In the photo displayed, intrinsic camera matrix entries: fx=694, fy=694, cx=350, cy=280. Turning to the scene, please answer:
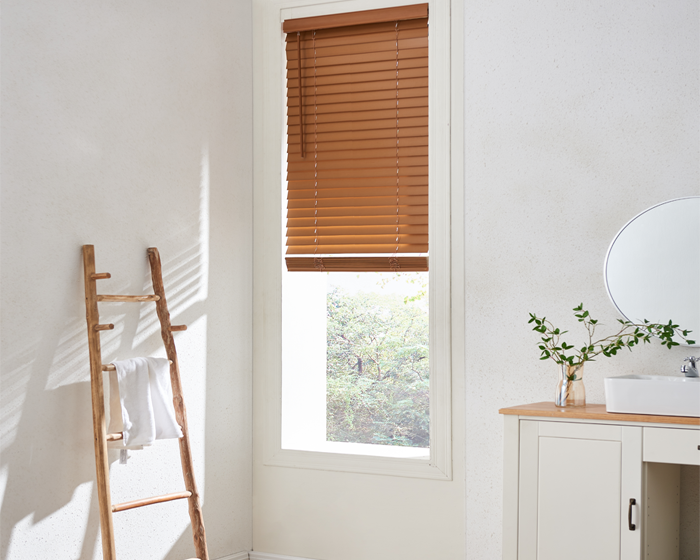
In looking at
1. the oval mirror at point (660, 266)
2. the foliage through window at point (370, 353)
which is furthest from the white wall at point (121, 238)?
the oval mirror at point (660, 266)

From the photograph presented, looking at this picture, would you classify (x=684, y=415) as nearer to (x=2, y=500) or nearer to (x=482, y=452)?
(x=482, y=452)

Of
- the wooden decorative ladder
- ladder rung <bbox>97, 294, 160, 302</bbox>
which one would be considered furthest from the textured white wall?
ladder rung <bbox>97, 294, 160, 302</bbox>

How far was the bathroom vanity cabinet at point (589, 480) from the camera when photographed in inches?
77.0

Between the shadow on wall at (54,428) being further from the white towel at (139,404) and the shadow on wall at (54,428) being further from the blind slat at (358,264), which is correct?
the blind slat at (358,264)

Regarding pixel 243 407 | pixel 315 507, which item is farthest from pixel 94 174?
pixel 315 507

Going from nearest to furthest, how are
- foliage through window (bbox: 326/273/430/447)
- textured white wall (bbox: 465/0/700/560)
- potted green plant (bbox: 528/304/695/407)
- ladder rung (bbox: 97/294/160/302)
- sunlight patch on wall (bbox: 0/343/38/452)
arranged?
1. sunlight patch on wall (bbox: 0/343/38/452)
2. ladder rung (bbox: 97/294/160/302)
3. potted green plant (bbox: 528/304/695/407)
4. textured white wall (bbox: 465/0/700/560)
5. foliage through window (bbox: 326/273/430/447)

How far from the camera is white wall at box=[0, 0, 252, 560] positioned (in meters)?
1.97

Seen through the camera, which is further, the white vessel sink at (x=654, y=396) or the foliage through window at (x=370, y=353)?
the foliage through window at (x=370, y=353)

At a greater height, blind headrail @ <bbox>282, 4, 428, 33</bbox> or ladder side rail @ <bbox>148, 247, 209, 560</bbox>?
blind headrail @ <bbox>282, 4, 428, 33</bbox>

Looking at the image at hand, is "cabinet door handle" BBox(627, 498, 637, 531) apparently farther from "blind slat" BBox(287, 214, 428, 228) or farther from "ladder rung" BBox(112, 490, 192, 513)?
"ladder rung" BBox(112, 490, 192, 513)

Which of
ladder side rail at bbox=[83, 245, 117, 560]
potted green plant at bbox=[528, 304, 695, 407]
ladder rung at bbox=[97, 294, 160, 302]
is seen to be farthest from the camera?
potted green plant at bbox=[528, 304, 695, 407]

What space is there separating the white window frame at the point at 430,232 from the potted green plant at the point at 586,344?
0.39m

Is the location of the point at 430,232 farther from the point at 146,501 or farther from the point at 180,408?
the point at 146,501

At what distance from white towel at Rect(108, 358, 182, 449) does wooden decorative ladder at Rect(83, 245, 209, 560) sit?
0.04 metres
